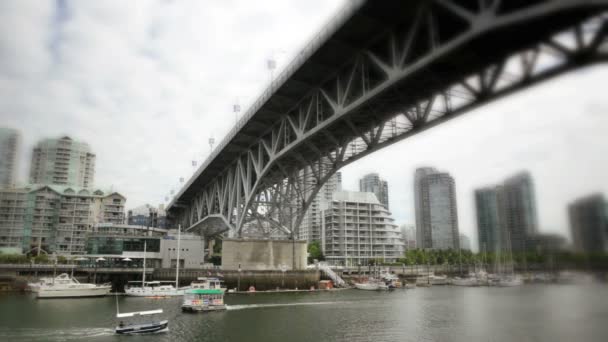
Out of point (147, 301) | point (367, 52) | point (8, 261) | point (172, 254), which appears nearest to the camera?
point (367, 52)

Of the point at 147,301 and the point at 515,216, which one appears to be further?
the point at 147,301

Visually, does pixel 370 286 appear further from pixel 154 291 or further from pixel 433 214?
pixel 433 214

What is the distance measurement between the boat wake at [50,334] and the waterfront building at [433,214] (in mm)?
76986

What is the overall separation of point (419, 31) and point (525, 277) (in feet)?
39.0

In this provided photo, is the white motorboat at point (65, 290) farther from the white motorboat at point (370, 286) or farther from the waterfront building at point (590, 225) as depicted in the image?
the waterfront building at point (590, 225)

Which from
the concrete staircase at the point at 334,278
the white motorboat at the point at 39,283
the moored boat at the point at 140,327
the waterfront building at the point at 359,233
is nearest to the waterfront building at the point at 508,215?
the moored boat at the point at 140,327

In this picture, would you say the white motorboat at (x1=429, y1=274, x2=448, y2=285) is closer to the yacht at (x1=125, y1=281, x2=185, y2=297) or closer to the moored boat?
the yacht at (x1=125, y1=281, x2=185, y2=297)

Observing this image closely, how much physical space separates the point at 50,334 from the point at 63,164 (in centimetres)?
11565

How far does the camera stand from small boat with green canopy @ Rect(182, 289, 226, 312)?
3500 cm

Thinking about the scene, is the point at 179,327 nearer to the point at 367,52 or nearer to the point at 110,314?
the point at 110,314

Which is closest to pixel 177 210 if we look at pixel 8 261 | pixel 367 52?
pixel 8 261

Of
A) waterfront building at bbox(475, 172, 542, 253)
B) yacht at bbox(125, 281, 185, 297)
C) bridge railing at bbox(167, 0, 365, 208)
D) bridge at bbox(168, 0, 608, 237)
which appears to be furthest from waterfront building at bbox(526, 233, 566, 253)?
yacht at bbox(125, 281, 185, 297)

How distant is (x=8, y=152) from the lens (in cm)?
1430

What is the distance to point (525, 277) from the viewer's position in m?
12.4
